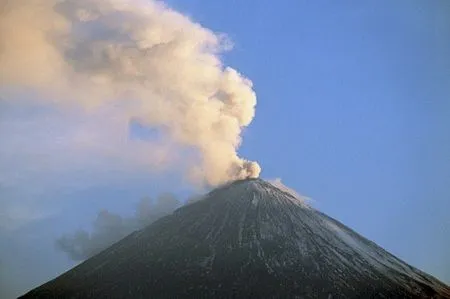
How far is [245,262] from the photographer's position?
246 ft

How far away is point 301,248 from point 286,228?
22.8 ft

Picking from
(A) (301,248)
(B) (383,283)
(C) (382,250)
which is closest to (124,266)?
(A) (301,248)

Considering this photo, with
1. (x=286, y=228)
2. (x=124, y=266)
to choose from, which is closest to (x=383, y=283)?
(x=286, y=228)

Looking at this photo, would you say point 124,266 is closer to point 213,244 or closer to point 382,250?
point 213,244

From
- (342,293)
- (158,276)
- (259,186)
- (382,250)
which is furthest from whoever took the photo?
(259,186)

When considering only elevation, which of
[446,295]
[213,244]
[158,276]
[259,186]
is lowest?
[446,295]

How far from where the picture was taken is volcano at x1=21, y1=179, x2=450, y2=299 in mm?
→ 69062

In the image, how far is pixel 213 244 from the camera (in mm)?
81500

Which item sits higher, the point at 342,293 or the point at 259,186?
the point at 259,186

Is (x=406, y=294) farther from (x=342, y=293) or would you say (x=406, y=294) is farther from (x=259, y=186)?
(x=259, y=186)

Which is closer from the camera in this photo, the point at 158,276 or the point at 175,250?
the point at 158,276

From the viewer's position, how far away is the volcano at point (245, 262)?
69.1 metres

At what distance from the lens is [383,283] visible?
2879 inches

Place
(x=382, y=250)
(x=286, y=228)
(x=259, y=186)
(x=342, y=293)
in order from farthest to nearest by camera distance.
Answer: (x=259, y=186) < (x=382, y=250) < (x=286, y=228) < (x=342, y=293)
